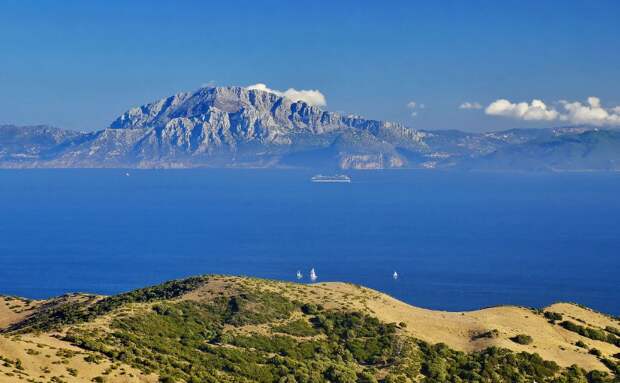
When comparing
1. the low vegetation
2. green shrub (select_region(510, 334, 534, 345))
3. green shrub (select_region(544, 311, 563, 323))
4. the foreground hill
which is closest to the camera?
the foreground hill

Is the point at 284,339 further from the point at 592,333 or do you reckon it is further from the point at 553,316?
the point at 592,333

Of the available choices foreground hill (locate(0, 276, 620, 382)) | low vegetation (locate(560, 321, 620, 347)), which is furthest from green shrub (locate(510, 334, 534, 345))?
low vegetation (locate(560, 321, 620, 347))

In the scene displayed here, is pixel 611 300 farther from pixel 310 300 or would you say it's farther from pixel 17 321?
pixel 17 321


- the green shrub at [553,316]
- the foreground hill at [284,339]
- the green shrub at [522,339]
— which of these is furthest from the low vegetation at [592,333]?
the green shrub at [522,339]

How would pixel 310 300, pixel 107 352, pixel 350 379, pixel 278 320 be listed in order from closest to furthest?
pixel 107 352, pixel 350 379, pixel 278 320, pixel 310 300

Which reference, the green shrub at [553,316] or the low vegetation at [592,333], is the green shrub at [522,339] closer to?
the low vegetation at [592,333]

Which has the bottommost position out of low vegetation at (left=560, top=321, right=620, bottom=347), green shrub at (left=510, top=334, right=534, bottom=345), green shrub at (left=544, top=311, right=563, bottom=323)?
low vegetation at (left=560, top=321, right=620, bottom=347)

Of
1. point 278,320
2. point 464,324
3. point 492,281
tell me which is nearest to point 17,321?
point 278,320

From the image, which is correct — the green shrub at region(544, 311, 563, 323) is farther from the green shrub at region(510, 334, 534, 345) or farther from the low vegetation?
the green shrub at region(510, 334, 534, 345)
